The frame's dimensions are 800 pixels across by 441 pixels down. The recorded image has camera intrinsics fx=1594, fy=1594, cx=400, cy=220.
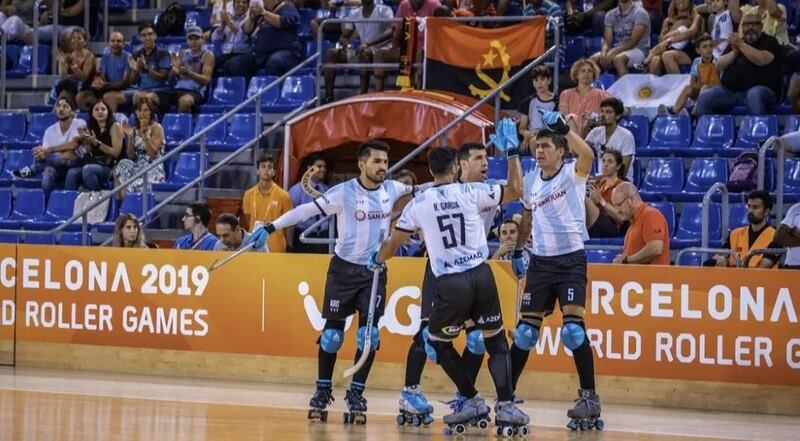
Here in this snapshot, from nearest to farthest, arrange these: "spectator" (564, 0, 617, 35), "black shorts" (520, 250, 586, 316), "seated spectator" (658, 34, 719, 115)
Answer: "black shorts" (520, 250, 586, 316)
"seated spectator" (658, 34, 719, 115)
"spectator" (564, 0, 617, 35)

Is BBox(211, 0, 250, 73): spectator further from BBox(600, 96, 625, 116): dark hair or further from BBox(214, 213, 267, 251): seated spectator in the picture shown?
BBox(600, 96, 625, 116): dark hair

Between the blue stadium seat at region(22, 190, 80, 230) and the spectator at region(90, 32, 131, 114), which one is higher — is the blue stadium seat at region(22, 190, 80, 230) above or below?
below

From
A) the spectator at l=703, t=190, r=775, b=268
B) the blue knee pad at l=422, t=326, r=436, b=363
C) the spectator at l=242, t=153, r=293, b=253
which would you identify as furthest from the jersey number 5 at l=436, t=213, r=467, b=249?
the spectator at l=242, t=153, r=293, b=253

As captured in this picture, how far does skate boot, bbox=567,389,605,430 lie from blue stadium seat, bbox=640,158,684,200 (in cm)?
566

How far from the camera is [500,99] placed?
20219 millimetres

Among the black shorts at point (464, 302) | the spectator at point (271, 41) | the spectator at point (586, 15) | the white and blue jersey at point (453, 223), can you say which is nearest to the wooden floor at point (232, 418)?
the black shorts at point (464, 302)

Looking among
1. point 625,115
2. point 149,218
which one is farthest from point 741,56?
point 149,218

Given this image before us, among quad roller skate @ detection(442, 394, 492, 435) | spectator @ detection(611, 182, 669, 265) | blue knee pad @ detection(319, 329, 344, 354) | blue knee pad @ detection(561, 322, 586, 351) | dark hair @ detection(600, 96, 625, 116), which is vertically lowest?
quad roller skate @ detection(442, 394, 492, 435)

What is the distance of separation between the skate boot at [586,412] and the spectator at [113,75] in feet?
39.4

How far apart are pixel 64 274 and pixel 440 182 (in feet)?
21.7

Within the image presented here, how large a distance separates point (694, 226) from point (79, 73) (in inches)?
402

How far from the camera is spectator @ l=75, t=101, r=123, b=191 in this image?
21500 millimetres

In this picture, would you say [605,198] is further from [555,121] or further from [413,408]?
[413,408]

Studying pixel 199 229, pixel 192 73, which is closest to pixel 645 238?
pixel 199 229
